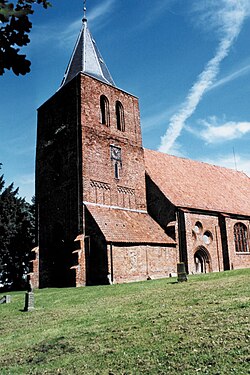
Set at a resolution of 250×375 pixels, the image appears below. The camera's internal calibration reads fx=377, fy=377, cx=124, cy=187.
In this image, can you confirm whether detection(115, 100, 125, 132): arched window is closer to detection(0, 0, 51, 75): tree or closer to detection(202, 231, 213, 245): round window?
detection(202, 231, 213, 245): round window

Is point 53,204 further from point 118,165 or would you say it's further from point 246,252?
point 246,252

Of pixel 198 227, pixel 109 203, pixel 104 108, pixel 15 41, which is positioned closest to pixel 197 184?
pixel 198 227

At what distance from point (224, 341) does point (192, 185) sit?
26404 mm

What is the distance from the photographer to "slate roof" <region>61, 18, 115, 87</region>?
30109mm

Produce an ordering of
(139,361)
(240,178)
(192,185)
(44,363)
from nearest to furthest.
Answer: (139,361) < (44,363) < (192,185) < (240,178)

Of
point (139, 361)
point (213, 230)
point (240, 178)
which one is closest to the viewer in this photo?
point (139, 361)

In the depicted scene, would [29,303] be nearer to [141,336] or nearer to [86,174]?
[141,336]

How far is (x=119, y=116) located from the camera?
30328 millimetres

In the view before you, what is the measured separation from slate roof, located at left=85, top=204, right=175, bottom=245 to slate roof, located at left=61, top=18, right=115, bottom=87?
11104mm

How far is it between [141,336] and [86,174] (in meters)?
18.1

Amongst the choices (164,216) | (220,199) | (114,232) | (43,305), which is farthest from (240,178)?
(43,305)

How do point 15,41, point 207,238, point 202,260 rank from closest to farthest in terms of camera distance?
point 15,41 < point 202,260 < point 207,238

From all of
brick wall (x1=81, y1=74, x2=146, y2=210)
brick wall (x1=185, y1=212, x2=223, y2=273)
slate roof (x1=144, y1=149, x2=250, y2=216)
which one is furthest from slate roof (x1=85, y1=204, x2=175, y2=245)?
slate roof (x1=144, y1=149, x2=250, y2=216)

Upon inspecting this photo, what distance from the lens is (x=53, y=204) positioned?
1099 inches
